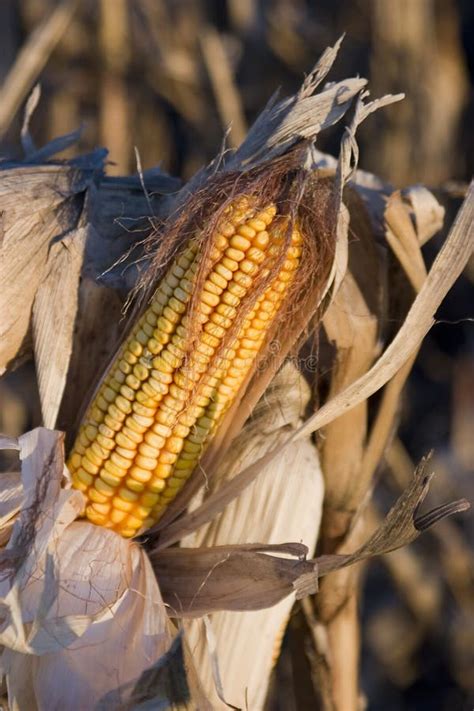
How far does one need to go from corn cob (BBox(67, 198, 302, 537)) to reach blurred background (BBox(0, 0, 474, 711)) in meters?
1.29

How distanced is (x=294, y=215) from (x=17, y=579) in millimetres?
572

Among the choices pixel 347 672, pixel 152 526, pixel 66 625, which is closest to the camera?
pixel 66 625

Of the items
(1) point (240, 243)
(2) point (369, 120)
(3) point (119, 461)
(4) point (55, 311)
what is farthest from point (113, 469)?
(2) point (369, 120)

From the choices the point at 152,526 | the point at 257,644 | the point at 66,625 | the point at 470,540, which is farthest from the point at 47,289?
the point at 470,540

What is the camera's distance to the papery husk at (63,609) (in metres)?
1.05

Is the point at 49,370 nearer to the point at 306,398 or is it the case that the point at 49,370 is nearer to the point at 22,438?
the point at 22,438

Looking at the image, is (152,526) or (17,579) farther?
(152,526)

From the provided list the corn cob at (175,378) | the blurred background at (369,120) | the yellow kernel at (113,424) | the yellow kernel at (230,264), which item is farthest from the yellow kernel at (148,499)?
the blurred background at (369,120)

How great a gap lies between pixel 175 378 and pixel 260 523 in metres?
0.33

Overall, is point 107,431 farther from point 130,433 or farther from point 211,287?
point 211,287

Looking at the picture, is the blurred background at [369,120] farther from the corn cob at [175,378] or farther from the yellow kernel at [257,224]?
the yellow kernel at [257,224]

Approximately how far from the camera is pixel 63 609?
1070 mm

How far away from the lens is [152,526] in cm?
125

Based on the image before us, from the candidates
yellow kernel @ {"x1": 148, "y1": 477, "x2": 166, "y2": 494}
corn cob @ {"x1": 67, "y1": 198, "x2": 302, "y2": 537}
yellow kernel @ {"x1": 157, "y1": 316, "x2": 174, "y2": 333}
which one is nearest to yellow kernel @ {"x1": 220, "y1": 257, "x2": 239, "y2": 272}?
corn cob @ {"x1": 67, "y1": 198, "x2": 302, "y2": 537}
